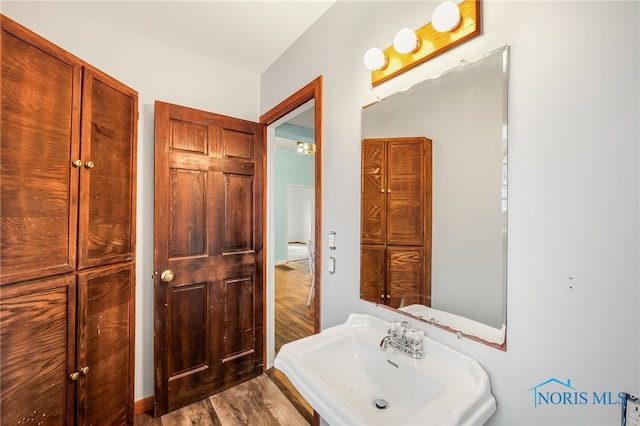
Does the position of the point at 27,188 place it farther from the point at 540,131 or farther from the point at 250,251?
the point at 540,131

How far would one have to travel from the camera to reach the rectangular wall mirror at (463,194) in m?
0.88

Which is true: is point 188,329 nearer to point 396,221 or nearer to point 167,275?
point 167,275

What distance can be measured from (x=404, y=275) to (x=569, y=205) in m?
0.64

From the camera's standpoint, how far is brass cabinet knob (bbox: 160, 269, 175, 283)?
5.90 feet


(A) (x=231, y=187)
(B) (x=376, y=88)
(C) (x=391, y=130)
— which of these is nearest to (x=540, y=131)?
(C) (x=391, y=130)

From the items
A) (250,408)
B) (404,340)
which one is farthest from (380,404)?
(250,408)

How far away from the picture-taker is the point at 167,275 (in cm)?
181

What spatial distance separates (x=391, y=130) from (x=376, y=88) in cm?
23

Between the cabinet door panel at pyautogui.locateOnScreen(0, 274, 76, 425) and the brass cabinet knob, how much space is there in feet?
1.82

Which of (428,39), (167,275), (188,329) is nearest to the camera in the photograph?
(428,39)

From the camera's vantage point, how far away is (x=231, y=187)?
6.86 ft

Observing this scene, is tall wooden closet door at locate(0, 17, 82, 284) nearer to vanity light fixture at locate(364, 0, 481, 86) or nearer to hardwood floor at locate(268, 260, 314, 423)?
vanity light fixture at locate(364, 0, 481, 86)

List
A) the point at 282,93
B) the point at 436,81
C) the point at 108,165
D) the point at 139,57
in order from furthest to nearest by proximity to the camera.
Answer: the point at 282,93
the point at 139,57
the point at 108,165
the point at 436,81

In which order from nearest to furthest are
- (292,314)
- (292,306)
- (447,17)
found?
(447,17), (292,314), (292,306)
